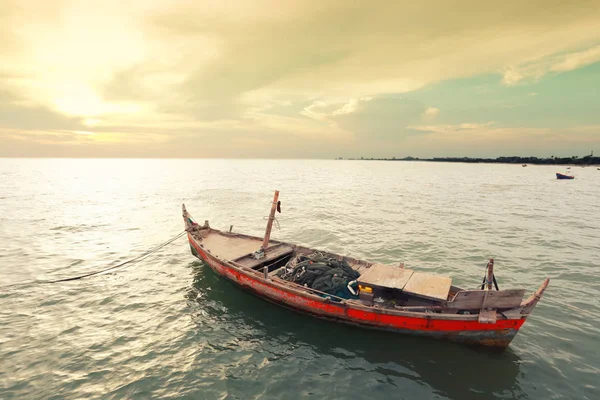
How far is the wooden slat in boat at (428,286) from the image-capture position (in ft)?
34.3

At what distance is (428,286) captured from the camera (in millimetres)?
11078

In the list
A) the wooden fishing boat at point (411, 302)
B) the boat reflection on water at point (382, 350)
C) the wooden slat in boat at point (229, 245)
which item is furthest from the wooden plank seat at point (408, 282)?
the wooden slat in boat at point (229, 245)

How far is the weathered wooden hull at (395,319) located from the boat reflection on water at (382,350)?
1.64 feet

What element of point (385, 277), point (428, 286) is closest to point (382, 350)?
point (385, 277)

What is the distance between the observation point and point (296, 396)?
873 centimetres

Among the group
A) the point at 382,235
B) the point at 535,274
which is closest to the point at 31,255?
the point at 382,235

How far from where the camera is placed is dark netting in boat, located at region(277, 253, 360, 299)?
40.6 ft

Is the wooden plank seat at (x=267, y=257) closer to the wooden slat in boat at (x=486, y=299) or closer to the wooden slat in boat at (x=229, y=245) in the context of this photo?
the wooden slat in boat at (x=229, y=245)

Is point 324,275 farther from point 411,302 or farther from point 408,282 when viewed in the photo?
point 411,302

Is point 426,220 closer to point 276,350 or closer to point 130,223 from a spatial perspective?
point 276,350

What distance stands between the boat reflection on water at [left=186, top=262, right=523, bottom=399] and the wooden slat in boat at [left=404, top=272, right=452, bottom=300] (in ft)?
6.30

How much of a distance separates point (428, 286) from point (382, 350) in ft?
10.0

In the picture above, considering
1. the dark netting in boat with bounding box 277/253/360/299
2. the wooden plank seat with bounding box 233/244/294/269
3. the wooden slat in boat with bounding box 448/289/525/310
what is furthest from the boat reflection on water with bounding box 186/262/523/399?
the wooden plank seat with bounding box 233/244/294/269

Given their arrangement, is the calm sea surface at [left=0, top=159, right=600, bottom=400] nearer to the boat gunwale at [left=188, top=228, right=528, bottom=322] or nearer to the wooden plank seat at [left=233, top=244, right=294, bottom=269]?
the boat gunwale at [left=188, top=228, right=528, bottom=322]
